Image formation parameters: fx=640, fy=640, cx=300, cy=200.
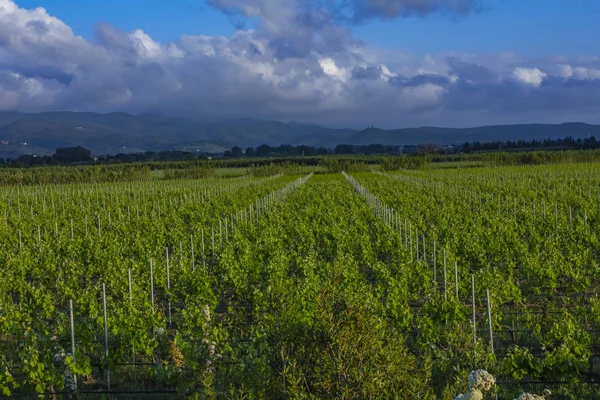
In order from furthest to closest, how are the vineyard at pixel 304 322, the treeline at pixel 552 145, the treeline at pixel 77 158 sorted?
the treeline at pixel 552 145, the treeline at pixel 77 158, the vineyard at pixel 304 322

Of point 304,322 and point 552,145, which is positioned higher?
point 552,145

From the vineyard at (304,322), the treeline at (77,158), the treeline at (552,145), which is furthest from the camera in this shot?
the treeline at (552,145)

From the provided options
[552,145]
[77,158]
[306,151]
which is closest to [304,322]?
[552,145]

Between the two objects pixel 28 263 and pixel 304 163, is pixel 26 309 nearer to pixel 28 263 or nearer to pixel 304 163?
pixel 28 263

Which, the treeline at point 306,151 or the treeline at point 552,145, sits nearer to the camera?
the treeline at point 552,145

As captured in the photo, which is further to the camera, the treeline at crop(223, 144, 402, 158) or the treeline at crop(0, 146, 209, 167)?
the treeline at crop(223, 144, 402, 158)

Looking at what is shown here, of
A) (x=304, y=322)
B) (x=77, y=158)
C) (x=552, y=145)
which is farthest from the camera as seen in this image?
(x=77, y=158)

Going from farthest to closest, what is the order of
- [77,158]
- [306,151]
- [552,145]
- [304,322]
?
[306,151] → [77,158] → [552,145] → [304,322]

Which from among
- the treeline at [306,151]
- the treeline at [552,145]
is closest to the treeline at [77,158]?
the treeline at [306,151]

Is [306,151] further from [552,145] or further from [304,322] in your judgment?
[304,322]

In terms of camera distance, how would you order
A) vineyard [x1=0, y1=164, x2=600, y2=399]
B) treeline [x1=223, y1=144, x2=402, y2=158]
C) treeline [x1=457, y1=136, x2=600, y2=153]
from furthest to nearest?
treeline [x1=223, y1=144, x2=402, y2=158] < treeline [x1=457, y1=136, x2=600, y2=153] < vineyard [x1=0, y1=164, x2=600, y2=399]

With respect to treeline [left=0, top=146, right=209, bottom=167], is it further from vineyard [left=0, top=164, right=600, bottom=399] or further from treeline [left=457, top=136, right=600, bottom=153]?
vineyard [left=0, top=164, right=600, bottom=399]

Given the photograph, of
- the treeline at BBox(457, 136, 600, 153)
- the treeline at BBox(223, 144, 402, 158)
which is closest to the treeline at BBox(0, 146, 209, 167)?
the treeline at BBox(223, 144, 402, 158)

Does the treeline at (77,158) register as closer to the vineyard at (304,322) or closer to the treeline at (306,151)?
the treeline at (306,151)
